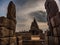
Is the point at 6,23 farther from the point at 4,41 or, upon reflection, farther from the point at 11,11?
the point at 11,11

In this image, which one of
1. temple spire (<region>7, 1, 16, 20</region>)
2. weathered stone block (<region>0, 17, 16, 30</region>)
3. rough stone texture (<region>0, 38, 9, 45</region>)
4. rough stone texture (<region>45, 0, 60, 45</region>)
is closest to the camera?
rough stone texture (<region>45, 0, 60, 45</region>)

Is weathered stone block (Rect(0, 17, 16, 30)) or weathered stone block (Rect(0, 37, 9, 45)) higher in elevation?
weathered stone block (Rect(0, 17, 16, 30))

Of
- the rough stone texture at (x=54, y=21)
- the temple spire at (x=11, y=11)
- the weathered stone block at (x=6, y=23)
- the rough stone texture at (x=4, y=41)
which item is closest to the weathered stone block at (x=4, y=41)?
the rough stone texture at (x=4, y=41)

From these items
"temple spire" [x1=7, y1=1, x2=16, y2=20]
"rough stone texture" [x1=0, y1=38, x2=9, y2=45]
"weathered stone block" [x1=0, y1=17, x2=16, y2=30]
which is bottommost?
"rough stone texture" [x1=0, y1=38, x2=9, y2=45]

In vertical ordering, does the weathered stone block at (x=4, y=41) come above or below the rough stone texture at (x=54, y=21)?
below

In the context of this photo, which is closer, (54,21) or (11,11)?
(54,21)

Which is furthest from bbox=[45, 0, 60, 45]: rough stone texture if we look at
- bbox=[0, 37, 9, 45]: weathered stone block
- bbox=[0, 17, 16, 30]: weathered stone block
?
bbox=[0, 37, 9, 45]: weathered stone block

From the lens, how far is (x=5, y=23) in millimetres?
7754

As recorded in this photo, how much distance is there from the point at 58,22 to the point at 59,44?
1204 millimetres

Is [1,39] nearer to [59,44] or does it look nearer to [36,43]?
[59,44]

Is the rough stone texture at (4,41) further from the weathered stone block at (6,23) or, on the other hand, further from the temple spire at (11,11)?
the temple spire at (11,11)

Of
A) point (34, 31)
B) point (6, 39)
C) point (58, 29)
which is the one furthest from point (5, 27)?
point (34, 31)

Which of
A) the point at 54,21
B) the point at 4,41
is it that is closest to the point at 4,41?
the point at 4,41

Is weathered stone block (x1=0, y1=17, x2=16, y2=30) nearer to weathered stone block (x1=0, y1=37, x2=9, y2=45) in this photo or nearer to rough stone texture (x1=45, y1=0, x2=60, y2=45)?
weathered stone block (x1=0, y1=37, x2=9, y2=45)
